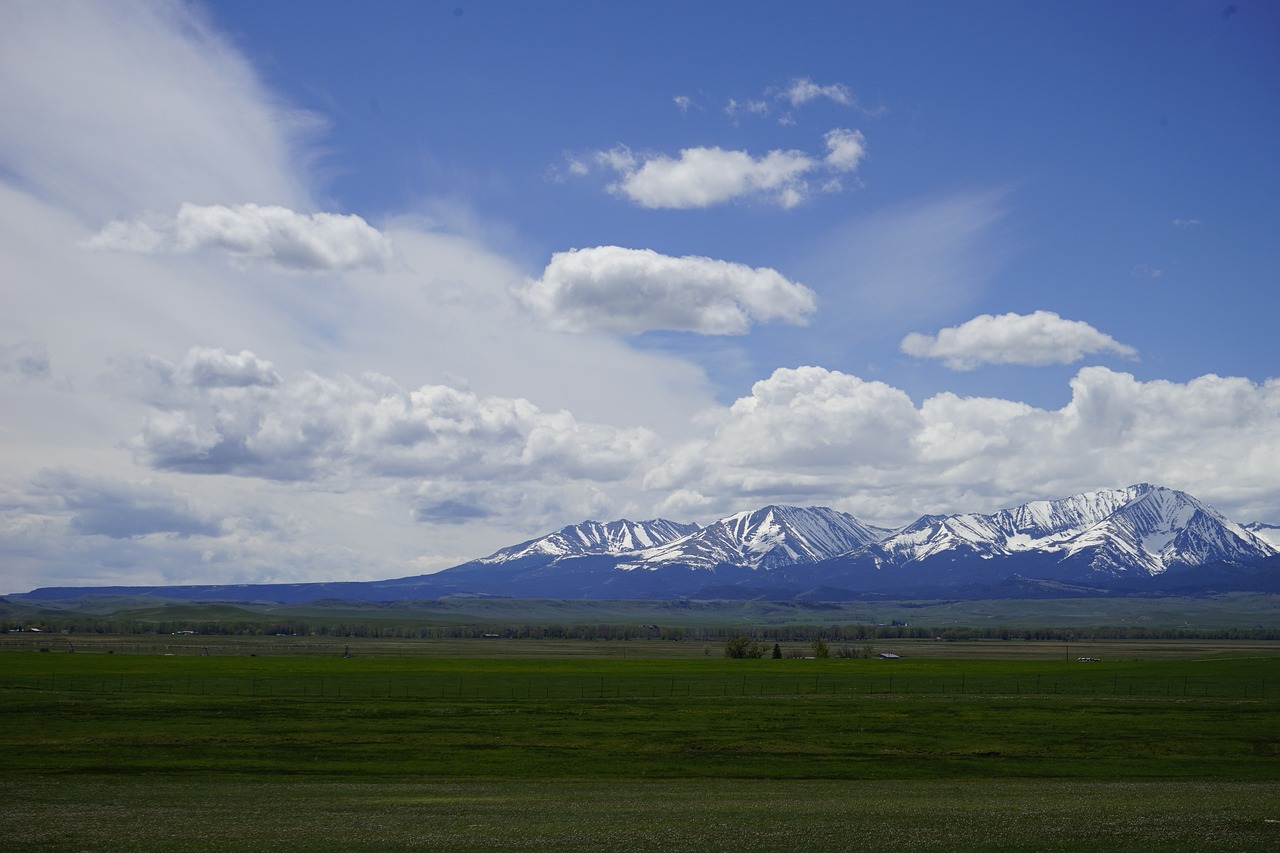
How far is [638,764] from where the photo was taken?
170ft

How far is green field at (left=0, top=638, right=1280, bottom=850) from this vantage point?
30.8m

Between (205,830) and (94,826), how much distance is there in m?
3.10

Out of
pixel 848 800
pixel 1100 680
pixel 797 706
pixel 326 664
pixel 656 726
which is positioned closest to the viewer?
pixel 848 800

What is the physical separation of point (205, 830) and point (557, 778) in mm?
19093

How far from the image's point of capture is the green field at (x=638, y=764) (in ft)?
101

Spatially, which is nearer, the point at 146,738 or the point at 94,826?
the point at 94,826

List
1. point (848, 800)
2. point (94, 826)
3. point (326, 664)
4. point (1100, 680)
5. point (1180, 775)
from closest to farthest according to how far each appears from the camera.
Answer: point (94, 826) → point (848, 800) → point (1180, 775) → point (1100, 680) → point (326, 664)

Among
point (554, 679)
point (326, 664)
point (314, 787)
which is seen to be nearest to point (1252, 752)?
point (314, 787)

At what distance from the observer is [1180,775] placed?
4728 centimetres

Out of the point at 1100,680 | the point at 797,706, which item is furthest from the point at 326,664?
the point at 1100,680

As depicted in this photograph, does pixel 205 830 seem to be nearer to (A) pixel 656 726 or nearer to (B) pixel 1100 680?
(A) pixel 656 726

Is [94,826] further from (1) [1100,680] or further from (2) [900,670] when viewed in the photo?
(2) [900,670]

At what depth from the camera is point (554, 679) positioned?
339 ft

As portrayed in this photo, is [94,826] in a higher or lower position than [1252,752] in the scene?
higher
